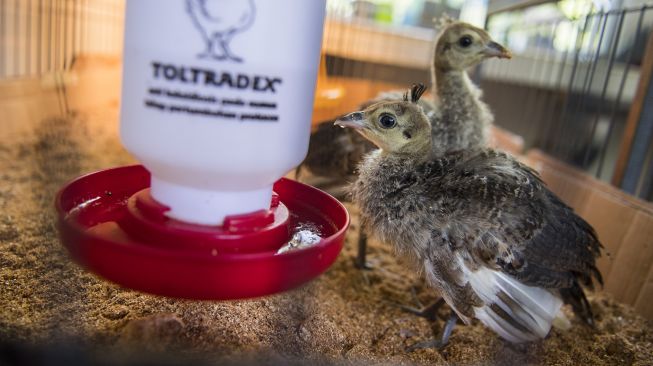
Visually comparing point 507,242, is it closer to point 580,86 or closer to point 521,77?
point 580,86

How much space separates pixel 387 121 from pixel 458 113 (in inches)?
25.0

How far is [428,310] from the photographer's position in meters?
1.49

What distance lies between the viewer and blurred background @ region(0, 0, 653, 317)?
68.4 inches

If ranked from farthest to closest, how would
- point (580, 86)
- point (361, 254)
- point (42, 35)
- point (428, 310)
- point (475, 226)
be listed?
point (580, 86), point (42, 35), point (361, 254), point (428, 310), point (475, 226)

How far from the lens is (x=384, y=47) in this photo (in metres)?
4.23

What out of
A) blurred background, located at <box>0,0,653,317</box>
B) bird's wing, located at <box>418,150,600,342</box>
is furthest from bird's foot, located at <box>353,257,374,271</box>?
blurred background, located at <box>0,0,653,317</box>

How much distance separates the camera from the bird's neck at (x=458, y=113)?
1.76m

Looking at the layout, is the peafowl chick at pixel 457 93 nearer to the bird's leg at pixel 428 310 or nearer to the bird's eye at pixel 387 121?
the bird's leg at pixel 428 310

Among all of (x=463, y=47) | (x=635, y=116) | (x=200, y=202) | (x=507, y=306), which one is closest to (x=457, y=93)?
(x=463, y=47)

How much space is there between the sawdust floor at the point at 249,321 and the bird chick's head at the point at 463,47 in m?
0.82

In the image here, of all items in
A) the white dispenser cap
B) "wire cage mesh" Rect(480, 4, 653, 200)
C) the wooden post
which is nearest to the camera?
the white dispenser cap

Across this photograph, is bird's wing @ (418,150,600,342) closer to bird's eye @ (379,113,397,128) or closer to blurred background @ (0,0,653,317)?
bird's eye @ (379,113,397,128)

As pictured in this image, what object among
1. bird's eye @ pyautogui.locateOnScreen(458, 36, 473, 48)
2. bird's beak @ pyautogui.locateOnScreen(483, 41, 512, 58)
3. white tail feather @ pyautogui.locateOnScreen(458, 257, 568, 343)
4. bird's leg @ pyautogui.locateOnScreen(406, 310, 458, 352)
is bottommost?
bird's leg @ pyautogui.locateOnScreen(406, 310, 458, 352)

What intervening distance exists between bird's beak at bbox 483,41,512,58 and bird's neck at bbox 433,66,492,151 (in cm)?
13
